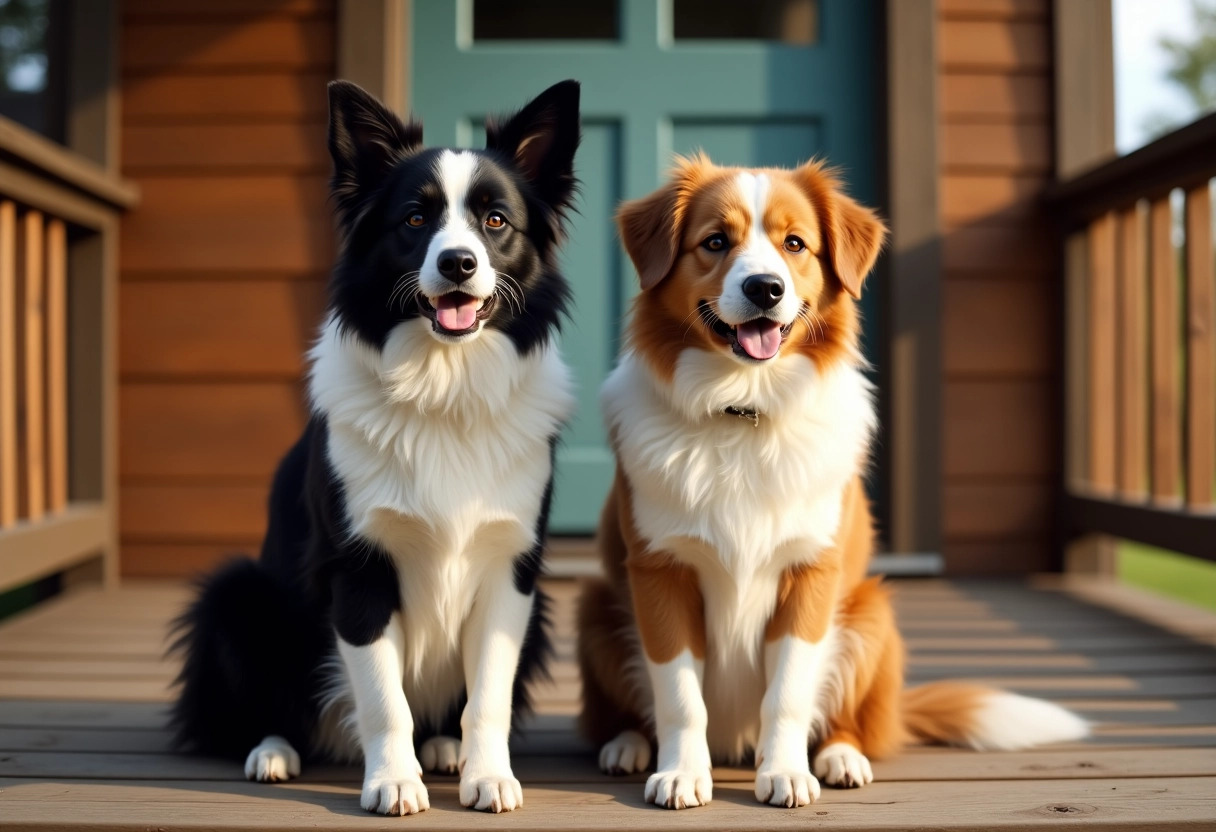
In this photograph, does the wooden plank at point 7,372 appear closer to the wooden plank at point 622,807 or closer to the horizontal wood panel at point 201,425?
the horizontal wood panel at point 201,425

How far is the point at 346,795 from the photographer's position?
1.79m

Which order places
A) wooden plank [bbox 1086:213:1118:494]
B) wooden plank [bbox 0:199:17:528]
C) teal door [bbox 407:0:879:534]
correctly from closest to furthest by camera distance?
1. wooden plank [bbox 0:199:17:528]
2. wooden plank [bbox 1086:213:1118:494]
3. teal door [bbox 407:0:879:534]

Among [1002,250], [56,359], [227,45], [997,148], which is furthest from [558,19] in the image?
[56,359]

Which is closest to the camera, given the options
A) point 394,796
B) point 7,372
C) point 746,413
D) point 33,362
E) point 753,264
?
point 394,796

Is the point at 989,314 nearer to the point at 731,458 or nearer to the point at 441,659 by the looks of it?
the point at 731,458

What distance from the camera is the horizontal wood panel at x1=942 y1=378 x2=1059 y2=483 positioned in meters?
3.85

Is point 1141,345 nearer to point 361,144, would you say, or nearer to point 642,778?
point 642,778

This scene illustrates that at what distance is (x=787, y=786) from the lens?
5.63 feet

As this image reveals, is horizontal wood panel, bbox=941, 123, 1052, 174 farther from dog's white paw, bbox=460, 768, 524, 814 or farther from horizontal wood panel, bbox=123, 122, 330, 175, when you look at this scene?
dog's white paw, bbox=460, 768, 524, 814

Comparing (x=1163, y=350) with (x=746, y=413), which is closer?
(x=746, y=413)

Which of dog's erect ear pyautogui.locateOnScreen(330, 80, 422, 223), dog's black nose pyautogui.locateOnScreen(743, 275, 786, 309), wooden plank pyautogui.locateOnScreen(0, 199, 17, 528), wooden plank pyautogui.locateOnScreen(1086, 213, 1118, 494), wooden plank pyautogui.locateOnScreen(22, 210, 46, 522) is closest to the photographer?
dog's black nose pyautogui.locateOnScreen(743, 275, 786, 309)

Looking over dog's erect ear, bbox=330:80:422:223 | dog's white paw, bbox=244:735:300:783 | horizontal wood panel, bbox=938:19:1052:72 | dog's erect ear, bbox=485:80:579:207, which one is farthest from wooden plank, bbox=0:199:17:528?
horizontal wood panel, bbox=938:19:1052:72

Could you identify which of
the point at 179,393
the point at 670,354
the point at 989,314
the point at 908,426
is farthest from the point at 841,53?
the point at 179,393

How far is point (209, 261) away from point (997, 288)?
299 centimetres
